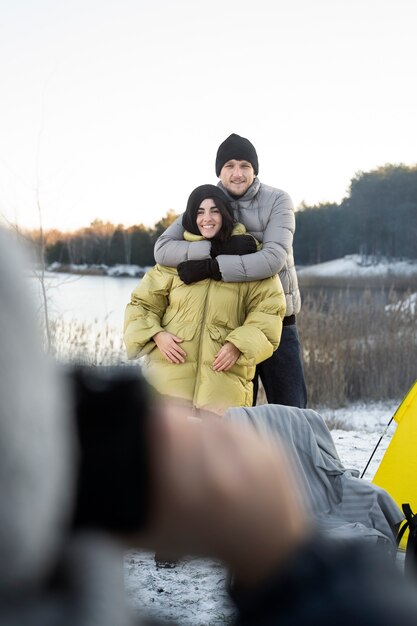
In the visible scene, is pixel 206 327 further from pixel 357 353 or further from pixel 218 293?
pixel 357 353

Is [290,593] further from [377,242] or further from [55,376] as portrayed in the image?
[377,242]

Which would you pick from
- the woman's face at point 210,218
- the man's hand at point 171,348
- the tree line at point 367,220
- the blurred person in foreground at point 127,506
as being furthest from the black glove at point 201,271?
the tree line at point 367,220

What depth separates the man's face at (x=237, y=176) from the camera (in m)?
2.70

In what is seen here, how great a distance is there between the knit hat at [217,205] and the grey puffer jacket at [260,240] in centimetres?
8

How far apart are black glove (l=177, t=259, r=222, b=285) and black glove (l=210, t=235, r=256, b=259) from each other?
0.21 ft

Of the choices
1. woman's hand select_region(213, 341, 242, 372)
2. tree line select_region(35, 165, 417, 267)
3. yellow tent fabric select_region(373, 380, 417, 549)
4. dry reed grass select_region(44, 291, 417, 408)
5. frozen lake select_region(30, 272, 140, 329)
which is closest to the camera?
woman's hand select_region(213, 341, 242, 372)

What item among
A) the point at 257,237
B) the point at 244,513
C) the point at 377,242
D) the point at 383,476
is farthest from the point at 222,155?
the point at 377,242

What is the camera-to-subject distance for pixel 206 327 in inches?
99.0

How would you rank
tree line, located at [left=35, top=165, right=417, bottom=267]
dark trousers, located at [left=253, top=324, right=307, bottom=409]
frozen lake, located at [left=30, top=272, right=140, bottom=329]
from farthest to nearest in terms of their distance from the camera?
tree line, located at [left=35, top=165, right=417, bottom=267] < frozen lake, located at [left=30, top=272, right=140, bottom=329] < dark trousers, located at [left=253, top=324, right=307, bottom=409]

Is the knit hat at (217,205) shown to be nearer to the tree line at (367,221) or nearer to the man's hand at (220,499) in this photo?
the man's hand at (220,499)

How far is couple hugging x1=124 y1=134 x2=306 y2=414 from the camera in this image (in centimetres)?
250

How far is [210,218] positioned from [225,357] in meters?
0.57

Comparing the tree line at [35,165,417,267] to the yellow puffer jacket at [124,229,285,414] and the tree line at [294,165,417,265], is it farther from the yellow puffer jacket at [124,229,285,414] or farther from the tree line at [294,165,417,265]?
the yellow puffer jacket at [124,229,285,414]

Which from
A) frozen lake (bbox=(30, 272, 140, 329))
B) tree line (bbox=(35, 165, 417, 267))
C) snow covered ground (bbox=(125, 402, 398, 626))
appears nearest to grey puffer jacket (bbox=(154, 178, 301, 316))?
snow covered ground (bbox=(125, 402, 398, 626))
